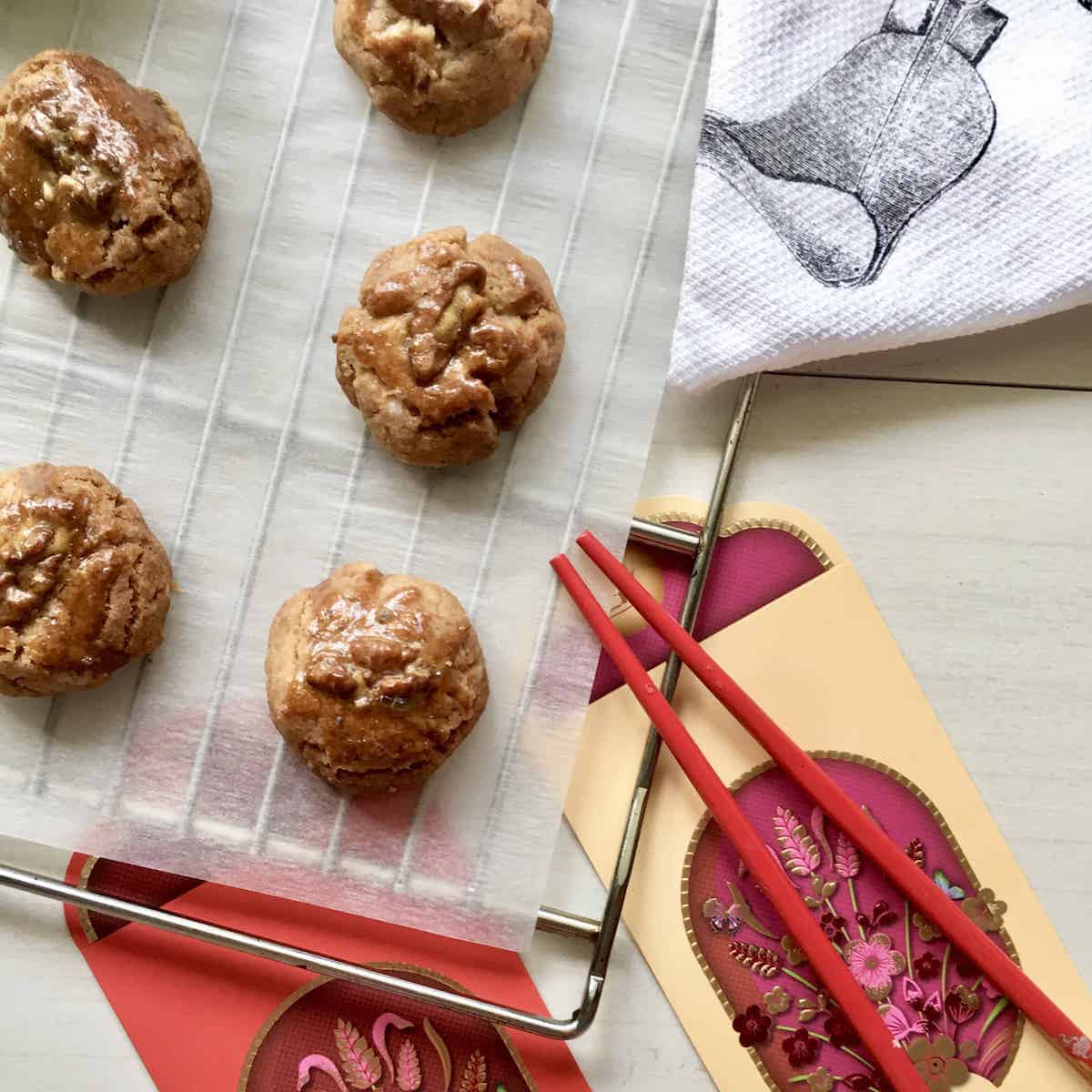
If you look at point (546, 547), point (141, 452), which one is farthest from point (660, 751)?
point (141, 452)

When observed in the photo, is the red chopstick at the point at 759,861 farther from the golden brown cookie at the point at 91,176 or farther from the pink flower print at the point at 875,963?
the golden brown cookie at the point at 91,176

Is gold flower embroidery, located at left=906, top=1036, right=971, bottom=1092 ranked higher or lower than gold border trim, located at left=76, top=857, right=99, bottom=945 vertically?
higher

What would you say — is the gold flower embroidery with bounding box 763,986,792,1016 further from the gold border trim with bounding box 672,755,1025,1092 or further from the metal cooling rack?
the metal cooling rack

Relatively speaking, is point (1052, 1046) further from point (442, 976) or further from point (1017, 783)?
point (442, 976)

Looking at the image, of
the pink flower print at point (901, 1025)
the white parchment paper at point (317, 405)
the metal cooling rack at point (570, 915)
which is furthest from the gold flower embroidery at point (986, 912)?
the white parchment paper at point (317, 405)

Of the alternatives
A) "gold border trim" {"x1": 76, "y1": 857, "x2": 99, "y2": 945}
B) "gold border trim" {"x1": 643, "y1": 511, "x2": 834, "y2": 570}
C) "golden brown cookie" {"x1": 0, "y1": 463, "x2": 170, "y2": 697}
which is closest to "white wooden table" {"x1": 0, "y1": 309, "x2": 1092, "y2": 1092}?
"gold border trim" {"x1": 643, "y1": 511, "x2": 834, "y2": 570}

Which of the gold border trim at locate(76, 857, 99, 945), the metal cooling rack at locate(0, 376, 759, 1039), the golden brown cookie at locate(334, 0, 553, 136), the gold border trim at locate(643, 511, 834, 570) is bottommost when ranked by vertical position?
the gold border trim at locate(76, 857, 99, 945)
